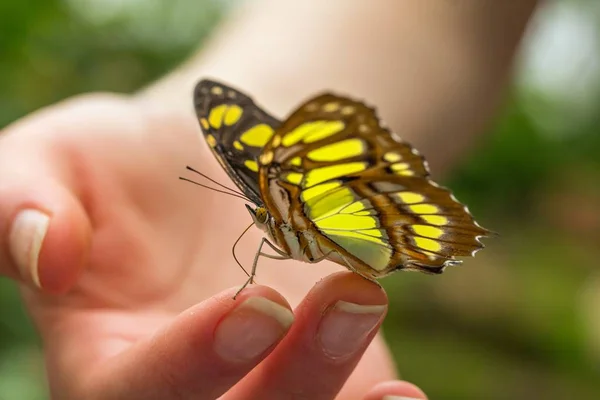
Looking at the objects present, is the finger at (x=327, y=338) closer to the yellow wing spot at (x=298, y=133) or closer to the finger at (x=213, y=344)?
the finger at (x=213, y=344)

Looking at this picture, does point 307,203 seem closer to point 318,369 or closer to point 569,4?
point 318,369

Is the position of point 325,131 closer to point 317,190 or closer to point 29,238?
point 317,190

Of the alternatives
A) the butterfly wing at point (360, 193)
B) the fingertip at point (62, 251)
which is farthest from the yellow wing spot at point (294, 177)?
the fingertip at point (62, 251)

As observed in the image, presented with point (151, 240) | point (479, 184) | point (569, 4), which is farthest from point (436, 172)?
point (569, 4)

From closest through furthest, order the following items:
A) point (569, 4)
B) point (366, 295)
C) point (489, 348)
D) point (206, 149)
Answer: point (366, 295)
point (206, 149)
point (489, 348)
point (569, 4)

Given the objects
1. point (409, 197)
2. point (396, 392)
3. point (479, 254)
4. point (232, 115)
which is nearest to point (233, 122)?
point (232, 115)

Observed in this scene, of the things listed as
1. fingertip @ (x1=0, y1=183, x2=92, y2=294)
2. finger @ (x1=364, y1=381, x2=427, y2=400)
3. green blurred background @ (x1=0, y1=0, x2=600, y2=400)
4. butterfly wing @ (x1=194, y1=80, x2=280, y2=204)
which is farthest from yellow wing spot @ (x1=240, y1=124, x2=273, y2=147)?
green blurred background @ (x1=0, y1=0, x2=600, y2=400)
